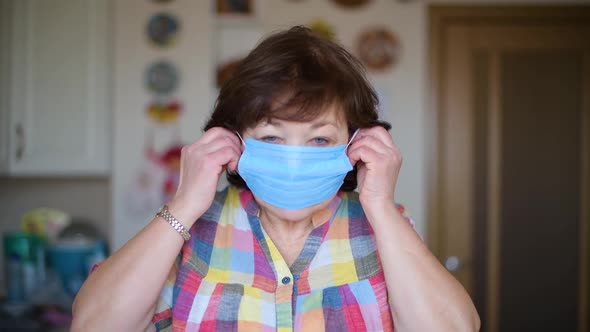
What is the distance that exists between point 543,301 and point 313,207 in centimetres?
230

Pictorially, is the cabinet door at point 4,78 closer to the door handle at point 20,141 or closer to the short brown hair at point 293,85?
the door handle at point 20,141

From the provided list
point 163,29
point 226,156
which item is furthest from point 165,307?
point 163,29

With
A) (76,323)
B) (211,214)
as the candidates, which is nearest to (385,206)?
(211,214)

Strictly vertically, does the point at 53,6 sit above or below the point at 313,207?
above

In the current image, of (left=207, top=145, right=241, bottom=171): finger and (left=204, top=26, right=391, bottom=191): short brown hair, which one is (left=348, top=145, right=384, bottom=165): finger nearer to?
(left=204, top=26, right=391, bottom=191): short brown hair

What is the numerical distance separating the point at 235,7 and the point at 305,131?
2079 mm

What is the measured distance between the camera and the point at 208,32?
2961mm

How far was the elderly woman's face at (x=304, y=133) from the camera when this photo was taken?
3.83 feet

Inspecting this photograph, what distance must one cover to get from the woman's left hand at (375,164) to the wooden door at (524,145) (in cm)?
199

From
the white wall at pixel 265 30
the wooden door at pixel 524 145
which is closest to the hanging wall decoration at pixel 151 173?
the white wall at pixel 265 30

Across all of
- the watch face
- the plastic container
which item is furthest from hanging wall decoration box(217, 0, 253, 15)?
the plastic container

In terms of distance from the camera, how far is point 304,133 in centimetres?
117

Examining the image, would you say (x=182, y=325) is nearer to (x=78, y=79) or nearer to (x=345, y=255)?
(x=345, y=255)

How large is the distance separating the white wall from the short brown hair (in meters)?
1.78
